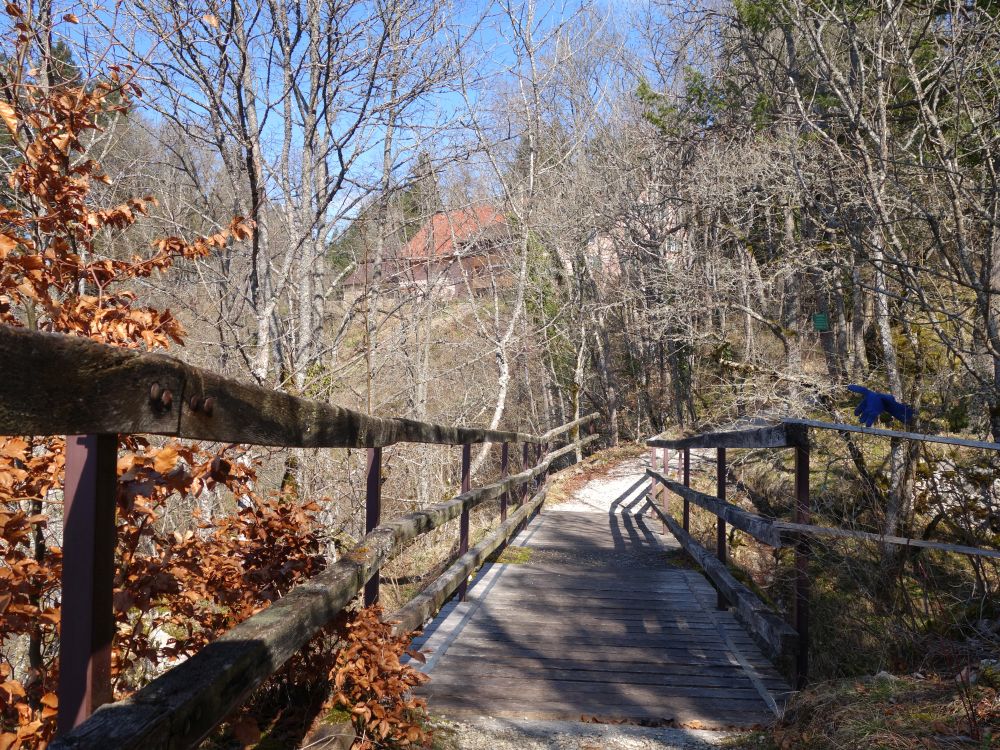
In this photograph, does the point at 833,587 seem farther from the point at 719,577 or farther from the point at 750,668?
the point at 750,668

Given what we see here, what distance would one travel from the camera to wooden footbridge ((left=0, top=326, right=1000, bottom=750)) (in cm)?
133

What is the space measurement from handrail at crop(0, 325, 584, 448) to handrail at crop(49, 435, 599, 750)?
0.45 m

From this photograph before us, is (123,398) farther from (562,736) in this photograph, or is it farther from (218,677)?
(562,736)

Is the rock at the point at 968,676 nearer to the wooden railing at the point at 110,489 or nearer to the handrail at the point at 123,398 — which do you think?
the wooden railing at the point at 110,489

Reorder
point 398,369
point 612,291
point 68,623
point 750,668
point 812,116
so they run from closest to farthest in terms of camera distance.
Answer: point 68,623 → point 750,668 → point 812,116 → point 398,369 → point 612,291

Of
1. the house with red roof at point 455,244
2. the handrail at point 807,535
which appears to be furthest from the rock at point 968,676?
the house with red roof at point 455,244

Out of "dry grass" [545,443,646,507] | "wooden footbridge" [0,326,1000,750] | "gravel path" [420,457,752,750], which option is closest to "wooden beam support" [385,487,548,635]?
"wooden footbridge" [0,326,1000,750]

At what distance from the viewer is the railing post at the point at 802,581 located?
3871 mm

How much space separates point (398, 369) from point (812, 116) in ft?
20.9

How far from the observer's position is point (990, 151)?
5648 millimetres

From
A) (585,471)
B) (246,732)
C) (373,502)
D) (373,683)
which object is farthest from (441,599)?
(585,471)

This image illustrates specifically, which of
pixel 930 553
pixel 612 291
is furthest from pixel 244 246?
pixel 612 291

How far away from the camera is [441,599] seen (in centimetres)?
457

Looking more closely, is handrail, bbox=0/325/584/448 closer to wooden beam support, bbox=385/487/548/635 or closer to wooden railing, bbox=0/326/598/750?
wooden railing, bbox=0/326/598/750
